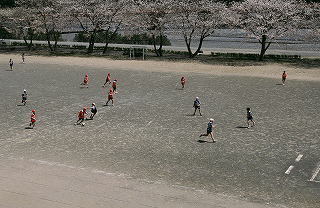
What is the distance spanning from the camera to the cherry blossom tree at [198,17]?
59750mm

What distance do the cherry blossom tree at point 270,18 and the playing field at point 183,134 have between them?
48.5 feet

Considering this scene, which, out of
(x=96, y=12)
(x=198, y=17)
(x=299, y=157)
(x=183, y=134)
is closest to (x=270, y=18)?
(x=198, y=17)

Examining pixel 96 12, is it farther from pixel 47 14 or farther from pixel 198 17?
pixel 198 17

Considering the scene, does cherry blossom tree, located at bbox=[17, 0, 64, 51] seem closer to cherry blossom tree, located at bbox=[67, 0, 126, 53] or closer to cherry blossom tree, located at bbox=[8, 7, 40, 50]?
cherry blossom tree, located at bbox=[8, 7, 40, 50]

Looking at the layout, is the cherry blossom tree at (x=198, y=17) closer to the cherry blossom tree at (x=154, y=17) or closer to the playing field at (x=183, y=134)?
the cherry blossom tree at (x=154, y=17)

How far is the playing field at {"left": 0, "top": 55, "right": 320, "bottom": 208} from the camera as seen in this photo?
1839 cm

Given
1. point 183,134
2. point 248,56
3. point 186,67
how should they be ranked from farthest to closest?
point 248,56 → point 186,67 → point 183,134

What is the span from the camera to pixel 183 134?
25.0 m

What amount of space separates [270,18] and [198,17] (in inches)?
393

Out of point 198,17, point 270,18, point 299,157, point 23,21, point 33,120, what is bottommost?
point 299,157

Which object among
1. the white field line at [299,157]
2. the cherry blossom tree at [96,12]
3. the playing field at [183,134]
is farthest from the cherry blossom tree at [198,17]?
the white field line at [299,157]

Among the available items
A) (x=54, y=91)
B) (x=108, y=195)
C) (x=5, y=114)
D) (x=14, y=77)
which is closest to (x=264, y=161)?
(x=108, y=195)

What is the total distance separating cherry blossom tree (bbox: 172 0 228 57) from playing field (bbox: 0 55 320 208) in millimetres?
18683

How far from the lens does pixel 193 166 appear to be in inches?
776
